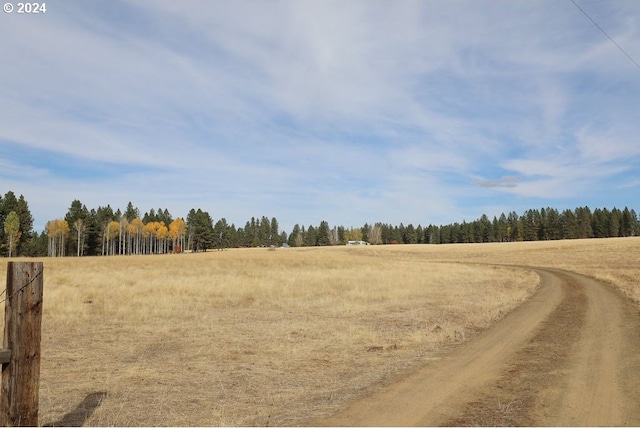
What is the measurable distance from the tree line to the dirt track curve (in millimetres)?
96214

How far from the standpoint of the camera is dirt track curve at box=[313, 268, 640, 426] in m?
6.48

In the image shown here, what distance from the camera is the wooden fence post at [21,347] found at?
16.8ft

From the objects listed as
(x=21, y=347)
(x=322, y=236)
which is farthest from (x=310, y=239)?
(x=21, y=347)

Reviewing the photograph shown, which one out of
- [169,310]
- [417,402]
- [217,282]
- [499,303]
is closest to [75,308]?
[169,310]

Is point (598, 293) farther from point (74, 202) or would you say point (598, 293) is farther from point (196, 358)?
point (74, 202)

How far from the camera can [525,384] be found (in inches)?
317

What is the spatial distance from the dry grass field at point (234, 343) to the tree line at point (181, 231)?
8186 centimetres

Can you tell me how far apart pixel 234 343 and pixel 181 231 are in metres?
129

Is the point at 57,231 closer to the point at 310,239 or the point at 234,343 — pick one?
the point at 310,239

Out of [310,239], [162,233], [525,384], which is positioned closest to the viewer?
[525,384]

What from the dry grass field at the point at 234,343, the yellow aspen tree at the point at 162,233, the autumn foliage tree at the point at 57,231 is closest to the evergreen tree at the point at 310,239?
the yellow aspen tree at the point at 162,233

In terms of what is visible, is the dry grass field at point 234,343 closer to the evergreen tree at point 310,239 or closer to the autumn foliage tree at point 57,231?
the autumn foliage tree at point 57,231

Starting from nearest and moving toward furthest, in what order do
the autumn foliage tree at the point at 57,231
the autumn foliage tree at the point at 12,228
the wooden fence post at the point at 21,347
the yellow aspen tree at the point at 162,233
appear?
the wooden fence post at the point at 21,347 < the autumn foliage tree at the point at 12,228 < the autumn foliage tree at the point at 57,231 < the yellow aspen tree at the point at 162,233

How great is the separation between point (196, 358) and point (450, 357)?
622cm
